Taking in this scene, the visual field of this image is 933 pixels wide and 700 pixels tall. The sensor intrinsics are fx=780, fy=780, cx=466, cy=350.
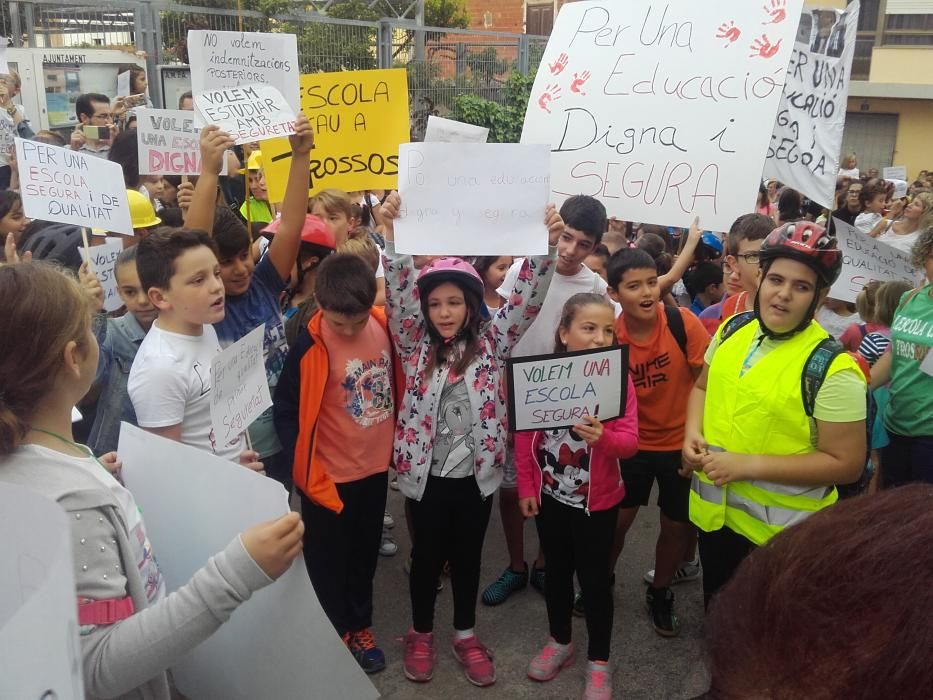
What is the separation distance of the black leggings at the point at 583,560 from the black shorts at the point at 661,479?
0.38 meters

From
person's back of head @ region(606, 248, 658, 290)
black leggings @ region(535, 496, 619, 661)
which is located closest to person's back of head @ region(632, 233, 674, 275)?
person's back of head @ region(606, 248, 658, 290)

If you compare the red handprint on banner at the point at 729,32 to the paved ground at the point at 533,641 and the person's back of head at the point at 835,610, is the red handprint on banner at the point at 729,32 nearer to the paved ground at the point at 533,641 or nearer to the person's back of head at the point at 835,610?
the paved ground at the point at 533,641

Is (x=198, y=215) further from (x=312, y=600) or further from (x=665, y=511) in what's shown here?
(x=665, y=511)

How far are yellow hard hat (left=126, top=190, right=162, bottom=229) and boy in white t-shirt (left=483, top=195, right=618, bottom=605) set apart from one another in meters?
1.93

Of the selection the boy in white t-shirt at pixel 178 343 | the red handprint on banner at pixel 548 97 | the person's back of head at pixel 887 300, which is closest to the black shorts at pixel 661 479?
the person's back of head at pixel 887 300

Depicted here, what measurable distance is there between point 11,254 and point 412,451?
2.13 meters

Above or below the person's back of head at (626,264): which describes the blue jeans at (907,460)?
below

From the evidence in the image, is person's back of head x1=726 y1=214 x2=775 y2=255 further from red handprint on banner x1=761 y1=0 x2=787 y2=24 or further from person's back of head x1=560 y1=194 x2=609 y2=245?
red handprint on banner x1=761 y1=0 x2=787 y2=24

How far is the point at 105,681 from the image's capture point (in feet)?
4.63

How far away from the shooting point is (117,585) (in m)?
1.41

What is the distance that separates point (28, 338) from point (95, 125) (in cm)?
649

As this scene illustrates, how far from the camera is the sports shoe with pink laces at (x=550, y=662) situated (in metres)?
3.15

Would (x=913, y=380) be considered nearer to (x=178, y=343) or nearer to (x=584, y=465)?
(x=584, y=465)

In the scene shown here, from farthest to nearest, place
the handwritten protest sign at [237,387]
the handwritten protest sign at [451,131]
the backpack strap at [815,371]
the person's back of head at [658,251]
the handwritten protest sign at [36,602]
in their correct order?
the person's back of head at [658,251], the handwritten protest sign at [451,131], the backpack strap at [815,371], the handwritten protest sign at [237,387], the handwritten protest sign at [36,602]
